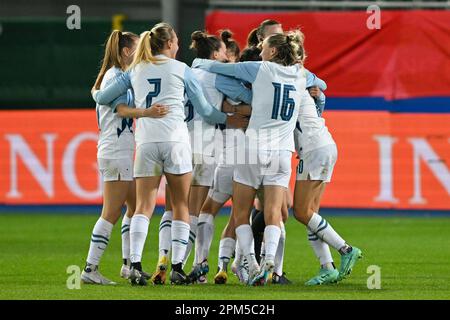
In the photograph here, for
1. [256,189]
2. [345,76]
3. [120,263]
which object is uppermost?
[345,76]

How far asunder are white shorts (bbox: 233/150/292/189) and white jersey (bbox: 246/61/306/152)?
0.24 ft

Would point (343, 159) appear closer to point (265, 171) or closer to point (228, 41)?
point (228, 41)

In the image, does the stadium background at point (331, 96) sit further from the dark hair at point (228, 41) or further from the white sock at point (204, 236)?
the white sock at point (204, 236)

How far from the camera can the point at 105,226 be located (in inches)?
395

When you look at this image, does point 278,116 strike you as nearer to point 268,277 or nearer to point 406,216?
point 268,277

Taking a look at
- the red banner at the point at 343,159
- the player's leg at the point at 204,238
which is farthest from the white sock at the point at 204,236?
the red banner at the point at 343,159

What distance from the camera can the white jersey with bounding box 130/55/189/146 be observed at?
957 cm

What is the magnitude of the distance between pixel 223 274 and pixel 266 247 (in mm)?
741

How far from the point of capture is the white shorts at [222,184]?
10.3 m

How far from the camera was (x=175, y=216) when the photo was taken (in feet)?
31.9

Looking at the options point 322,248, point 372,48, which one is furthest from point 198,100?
point 372,48

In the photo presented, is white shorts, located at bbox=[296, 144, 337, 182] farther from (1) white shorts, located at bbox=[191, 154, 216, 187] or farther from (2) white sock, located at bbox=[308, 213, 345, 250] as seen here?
(1) white shorts, located at bbox=[191, 154, 216, 187]

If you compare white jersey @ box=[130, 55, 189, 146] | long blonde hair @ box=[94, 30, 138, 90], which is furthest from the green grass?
long blonde hair @ box=[94, 30, 138, 90]
